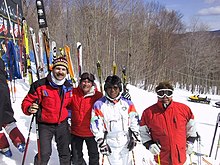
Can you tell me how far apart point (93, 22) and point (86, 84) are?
49.7ft

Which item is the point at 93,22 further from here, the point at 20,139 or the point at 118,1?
the point at 20,139

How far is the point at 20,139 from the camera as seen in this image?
3.21 meters

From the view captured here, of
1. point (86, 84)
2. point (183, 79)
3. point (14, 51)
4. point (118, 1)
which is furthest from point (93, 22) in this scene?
point (183, 79)

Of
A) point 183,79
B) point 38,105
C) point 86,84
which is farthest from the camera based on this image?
point 183,79

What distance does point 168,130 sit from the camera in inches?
87.4

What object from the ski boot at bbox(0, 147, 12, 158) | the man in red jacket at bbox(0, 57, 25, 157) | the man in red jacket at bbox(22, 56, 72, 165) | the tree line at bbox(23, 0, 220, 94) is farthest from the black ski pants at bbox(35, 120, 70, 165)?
the tree line at bbox(23, 0, 220, 94)

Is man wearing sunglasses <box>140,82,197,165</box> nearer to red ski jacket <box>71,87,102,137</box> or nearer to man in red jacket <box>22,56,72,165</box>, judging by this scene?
red ski jacket <box>71,87,102,137</box>

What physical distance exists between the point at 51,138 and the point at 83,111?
0.46 meters

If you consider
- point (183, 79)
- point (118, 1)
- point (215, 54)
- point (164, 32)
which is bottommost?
point (183, 79)

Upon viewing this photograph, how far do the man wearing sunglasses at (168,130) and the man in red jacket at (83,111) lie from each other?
699 mm

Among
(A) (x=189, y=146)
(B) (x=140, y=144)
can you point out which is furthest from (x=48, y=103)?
(B) (x=140, y=144)

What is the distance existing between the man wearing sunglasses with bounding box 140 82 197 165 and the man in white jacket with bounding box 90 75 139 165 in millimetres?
173

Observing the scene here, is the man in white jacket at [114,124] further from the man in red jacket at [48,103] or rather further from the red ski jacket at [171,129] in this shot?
the man in red jacket at [48,103]

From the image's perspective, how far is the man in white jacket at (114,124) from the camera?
2.41 metres
